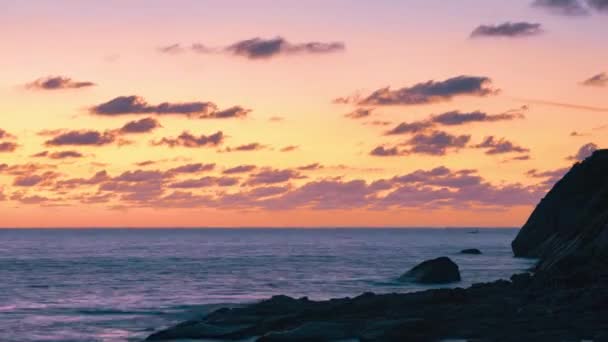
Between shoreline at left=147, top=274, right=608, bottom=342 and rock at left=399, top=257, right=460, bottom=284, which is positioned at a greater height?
rock at left=399, top=257, right=460, bottom=284

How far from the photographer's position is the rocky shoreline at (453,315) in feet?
129

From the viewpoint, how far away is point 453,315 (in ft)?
145

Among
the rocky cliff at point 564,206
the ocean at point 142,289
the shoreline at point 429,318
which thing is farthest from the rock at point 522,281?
the rocky cliff at point 564,206

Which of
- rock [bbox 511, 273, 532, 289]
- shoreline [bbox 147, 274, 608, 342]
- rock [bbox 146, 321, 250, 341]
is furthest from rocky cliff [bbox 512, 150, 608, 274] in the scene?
rock [bbox 146, 321, 250, 341]

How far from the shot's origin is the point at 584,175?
11338 centimetres

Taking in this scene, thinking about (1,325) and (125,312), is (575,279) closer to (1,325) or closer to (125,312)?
(125,312)

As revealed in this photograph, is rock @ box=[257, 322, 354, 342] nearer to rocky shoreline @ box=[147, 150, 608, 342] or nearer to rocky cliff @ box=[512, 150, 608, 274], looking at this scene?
rocky shoreline @ box=[147, 150, 608, 342]

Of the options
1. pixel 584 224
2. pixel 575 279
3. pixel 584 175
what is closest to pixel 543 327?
pixel 575 279

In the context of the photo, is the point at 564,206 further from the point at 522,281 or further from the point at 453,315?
the point at 453,315

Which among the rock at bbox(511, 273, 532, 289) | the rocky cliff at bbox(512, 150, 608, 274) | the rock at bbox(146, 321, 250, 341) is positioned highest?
the rocky cliff at bbox(512, 150, 608, 274)

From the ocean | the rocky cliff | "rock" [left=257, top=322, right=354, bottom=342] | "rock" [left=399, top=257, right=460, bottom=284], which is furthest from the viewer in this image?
the rocky cliff

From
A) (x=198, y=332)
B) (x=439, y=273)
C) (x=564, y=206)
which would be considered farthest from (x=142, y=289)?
(x=564, y=206)

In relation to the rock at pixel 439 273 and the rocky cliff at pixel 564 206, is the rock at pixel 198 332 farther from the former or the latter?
the rocky cliff at pixel 564 206

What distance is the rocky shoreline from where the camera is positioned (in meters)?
39.3
